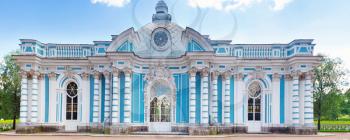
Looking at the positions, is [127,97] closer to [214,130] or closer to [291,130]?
[214,130]

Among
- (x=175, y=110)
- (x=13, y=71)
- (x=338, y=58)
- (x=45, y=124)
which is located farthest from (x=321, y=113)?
(x=13, y=71)

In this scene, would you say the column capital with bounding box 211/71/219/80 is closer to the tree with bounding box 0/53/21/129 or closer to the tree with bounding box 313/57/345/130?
the tree with bounding box 313/57/345/130

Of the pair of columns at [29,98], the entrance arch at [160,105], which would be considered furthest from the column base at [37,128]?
the entrance arch at [160,105]

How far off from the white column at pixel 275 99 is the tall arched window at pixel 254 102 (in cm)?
100

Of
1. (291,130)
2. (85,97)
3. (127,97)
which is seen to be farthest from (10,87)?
(291,130)

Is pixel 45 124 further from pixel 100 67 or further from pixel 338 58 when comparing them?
pixel 338 58

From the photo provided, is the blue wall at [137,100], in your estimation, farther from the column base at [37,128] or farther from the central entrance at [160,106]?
the column base at [37,128]

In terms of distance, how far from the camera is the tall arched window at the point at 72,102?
27.1 m

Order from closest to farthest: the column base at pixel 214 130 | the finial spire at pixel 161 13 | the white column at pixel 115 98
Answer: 1. the column base at pixel 214 130
2. the white column at pixel 115 98
3. the finial spire at pixel 161 13

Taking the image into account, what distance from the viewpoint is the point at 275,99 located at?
26609 mm

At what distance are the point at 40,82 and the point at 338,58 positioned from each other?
27.8m

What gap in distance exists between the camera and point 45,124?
1051 inches

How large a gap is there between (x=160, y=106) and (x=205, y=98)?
3749 millimetres

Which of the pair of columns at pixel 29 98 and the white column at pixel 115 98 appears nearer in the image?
the white column at pixel 115 98
